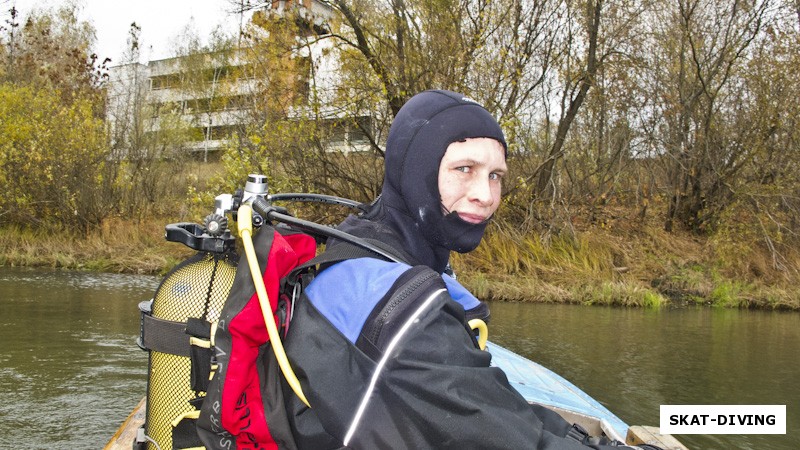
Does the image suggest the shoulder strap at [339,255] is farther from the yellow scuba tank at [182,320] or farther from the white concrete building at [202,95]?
the white concrete building at [202,95]

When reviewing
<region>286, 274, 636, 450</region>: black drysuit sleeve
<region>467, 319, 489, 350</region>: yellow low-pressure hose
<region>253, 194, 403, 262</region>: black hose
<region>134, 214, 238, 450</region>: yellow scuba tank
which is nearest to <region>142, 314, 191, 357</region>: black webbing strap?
<region>134, 214, 238, 450</region>: yellow scuba tank

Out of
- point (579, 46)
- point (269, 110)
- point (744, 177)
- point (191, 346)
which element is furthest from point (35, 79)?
point (191, 346)

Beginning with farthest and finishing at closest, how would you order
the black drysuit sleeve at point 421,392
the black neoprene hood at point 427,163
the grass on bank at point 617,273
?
the grass on bank at point 617,273 → the black neoprene hood at point 427,163 → the black drysuit sleeve at point 421,392

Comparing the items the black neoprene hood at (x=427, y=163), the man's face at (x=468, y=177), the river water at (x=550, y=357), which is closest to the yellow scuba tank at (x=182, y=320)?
the black neoprene hood at (x=427, y=163)

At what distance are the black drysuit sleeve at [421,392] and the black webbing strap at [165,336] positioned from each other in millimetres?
456

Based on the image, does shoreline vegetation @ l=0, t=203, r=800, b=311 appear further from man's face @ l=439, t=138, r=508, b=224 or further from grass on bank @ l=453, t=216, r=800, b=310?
man's face @ l=439, t=138, r=508, b=224

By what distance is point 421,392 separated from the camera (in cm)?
125

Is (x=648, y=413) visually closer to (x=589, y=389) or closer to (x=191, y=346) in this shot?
(x=589, y=389)

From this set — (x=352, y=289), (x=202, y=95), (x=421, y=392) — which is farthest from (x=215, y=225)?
(x=202, y=95)

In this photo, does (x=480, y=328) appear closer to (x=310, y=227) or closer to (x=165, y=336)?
(x=310, y=227)

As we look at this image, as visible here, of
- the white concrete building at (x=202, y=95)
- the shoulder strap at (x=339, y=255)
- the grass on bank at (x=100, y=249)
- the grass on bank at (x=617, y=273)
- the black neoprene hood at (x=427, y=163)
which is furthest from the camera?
the grass on bank at (x=100, y=249)

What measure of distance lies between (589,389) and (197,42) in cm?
2383

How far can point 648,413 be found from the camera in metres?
4.84

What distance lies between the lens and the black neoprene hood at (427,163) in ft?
5.41
